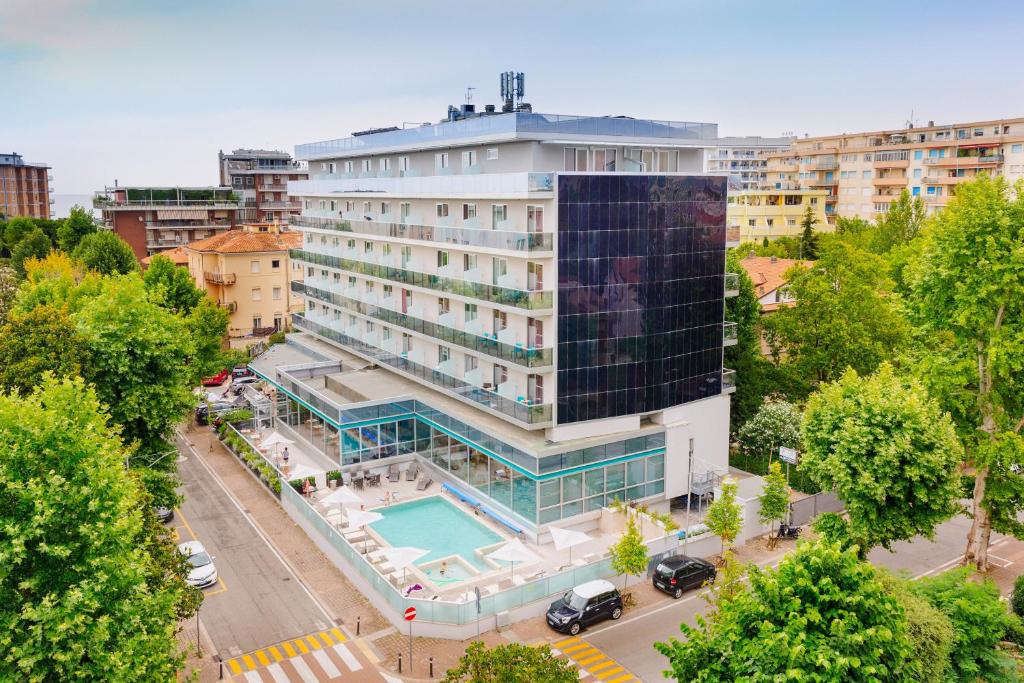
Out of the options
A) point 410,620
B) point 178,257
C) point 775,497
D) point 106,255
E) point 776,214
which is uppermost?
point 776,214

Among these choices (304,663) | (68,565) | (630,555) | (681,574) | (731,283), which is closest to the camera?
(68,565)

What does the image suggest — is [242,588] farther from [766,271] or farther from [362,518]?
[766,271]

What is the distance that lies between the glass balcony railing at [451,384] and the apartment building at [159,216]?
48.8 metres

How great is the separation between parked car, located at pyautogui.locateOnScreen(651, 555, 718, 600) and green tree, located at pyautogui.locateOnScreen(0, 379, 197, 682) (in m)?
17.1

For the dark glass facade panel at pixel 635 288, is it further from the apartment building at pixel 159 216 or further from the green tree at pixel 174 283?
the apartment building at pixel 159 216

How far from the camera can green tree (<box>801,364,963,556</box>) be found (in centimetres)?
2738

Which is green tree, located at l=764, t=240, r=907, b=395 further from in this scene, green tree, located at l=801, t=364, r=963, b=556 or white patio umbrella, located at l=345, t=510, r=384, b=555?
white patio umbrella, located at l=345, t=510, r=384, b=555

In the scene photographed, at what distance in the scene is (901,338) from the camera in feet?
146

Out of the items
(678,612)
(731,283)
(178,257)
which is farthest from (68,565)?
(178,257)

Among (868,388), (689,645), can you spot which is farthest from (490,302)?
(689,645)

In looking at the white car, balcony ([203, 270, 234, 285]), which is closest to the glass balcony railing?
the white car

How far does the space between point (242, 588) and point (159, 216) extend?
74745 mm

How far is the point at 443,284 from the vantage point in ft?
131

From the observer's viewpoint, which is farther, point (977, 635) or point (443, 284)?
point (443, 284)
